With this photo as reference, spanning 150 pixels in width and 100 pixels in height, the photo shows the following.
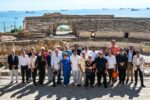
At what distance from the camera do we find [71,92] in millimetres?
7781

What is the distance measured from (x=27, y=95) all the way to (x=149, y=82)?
18.4 feet

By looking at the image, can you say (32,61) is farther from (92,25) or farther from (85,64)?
(92,25)

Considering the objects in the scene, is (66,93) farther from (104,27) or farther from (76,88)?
(104,27)

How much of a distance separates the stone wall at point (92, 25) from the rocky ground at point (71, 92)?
1786 cm

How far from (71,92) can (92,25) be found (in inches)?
837

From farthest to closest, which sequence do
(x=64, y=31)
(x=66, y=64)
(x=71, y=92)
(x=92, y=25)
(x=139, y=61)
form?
1. (x=64, y=31)
2. (x=92, y=25)
3. (x=66, y=64)
4. (x=139, y=61)
5. (x=71, y=92)

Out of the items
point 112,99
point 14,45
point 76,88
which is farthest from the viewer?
point 14,45

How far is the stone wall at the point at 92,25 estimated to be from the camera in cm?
2562

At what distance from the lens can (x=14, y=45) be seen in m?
15.8

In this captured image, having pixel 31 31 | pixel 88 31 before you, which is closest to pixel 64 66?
pixel 88 31

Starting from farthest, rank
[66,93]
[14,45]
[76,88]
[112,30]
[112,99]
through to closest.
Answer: [112,30] < [14,45] < [76,88] < [66,93] < [112,99]

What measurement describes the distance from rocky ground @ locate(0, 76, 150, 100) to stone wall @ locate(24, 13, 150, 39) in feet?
58.6

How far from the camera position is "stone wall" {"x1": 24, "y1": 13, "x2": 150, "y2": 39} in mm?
25625

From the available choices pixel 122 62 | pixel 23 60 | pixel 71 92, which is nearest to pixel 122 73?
pixel 122 62
